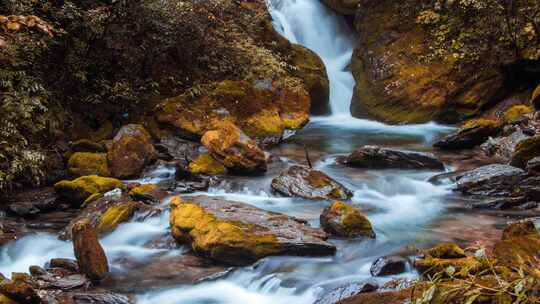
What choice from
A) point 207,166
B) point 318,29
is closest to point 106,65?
point 207,166

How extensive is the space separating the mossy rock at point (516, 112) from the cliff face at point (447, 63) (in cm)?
147

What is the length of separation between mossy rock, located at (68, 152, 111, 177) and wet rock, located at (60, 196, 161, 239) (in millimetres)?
1430

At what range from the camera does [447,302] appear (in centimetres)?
240

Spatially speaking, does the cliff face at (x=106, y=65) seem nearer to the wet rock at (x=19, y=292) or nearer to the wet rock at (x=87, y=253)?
the wet rock at (x=87, y=253)

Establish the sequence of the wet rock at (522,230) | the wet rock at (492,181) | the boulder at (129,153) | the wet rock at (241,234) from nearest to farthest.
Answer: the wet rock at (522,230), the wet rock at (241,234), the wet rock at (492,181), the boulder at (129,153)

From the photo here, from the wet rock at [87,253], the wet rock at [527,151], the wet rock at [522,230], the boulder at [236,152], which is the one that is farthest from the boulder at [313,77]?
the wet rock at [522,230]

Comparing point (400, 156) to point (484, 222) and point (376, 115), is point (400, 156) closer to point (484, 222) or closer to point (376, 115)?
point (484, 222)

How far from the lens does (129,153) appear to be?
9375 mm

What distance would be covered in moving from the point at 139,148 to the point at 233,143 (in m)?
1.73

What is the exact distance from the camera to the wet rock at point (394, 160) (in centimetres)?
1002

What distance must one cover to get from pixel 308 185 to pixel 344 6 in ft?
40.8

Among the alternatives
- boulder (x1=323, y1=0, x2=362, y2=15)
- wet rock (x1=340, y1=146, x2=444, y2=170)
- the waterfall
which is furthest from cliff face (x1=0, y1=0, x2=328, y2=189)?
boulder (x1=323, y1=0, x2=362, y2=15)

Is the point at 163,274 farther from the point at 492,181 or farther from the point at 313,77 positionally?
the point at 313,77

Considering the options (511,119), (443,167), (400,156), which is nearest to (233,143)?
(400,156)
